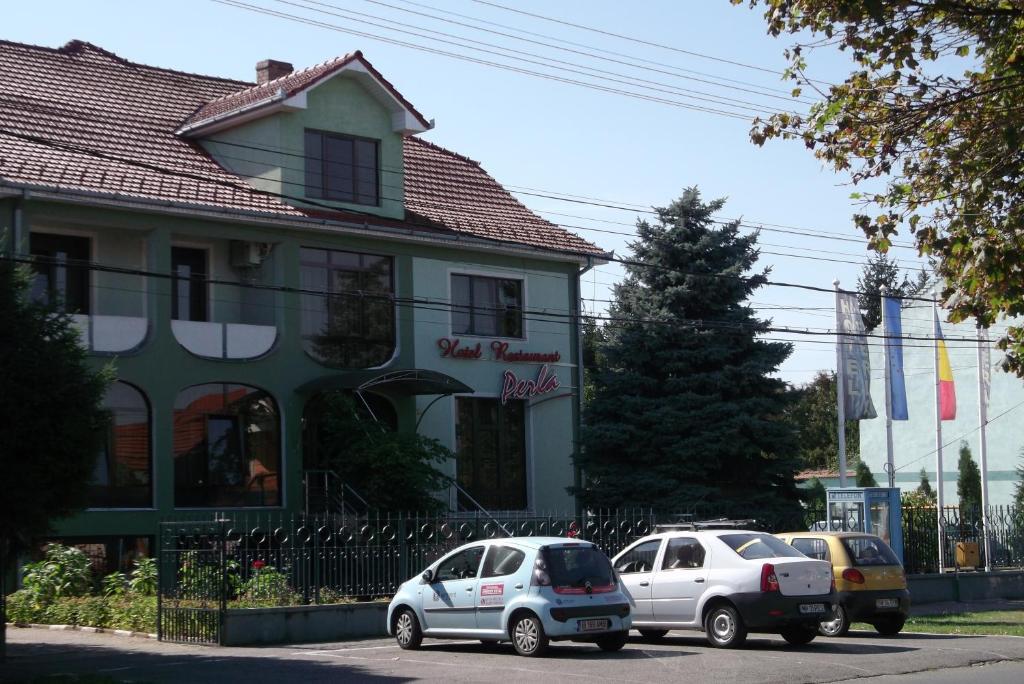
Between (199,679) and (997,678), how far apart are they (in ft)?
28.3

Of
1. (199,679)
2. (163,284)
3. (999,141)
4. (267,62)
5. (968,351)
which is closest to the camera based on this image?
(999,141)

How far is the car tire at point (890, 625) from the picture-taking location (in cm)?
2006

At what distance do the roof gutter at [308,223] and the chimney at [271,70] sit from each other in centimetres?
621

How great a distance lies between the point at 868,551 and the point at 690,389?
1053 cm

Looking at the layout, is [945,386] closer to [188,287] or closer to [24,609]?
[188,287]

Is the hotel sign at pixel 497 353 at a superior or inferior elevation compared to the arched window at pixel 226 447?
superior

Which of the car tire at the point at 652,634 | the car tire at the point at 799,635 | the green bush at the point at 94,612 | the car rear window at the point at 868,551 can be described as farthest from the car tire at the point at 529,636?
the green bush at the point at 94,612

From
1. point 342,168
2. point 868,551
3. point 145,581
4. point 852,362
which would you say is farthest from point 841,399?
point 145,581

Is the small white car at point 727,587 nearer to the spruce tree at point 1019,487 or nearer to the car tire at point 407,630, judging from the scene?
the car tire at point 407,630

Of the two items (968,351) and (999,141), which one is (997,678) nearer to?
(999,141)

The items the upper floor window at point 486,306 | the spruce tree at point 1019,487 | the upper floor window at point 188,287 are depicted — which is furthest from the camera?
the spruce tree at point 1019,487

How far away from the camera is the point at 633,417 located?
99.8 ft

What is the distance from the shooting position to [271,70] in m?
33.7

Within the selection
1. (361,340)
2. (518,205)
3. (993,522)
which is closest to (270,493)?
(361,340)
